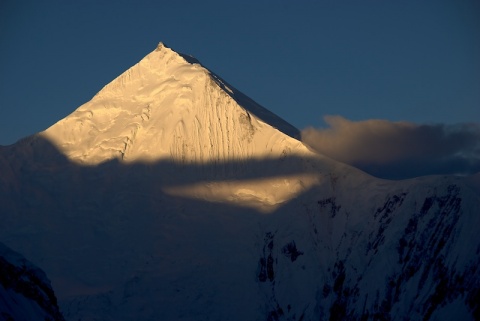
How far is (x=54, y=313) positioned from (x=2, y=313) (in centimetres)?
1793

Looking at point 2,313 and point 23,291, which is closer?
point 2,313

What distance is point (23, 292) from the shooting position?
159750 mm

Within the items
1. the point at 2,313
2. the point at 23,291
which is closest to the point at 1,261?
the point at 23,291

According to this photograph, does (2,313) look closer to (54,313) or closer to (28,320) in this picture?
(28,320)

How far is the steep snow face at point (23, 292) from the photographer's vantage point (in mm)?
152087

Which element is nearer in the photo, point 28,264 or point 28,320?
point 28,320

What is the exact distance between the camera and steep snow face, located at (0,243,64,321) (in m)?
152

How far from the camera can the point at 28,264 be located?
6639 inches

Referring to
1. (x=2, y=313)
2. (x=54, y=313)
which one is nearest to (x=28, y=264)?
(x=54, y=313)

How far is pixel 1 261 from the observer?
525ft

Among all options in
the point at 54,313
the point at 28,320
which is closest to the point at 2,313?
the point at 28,320

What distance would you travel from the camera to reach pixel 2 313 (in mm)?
146875

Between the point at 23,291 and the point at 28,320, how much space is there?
7350 millimetres

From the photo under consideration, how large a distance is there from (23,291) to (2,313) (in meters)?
13.2
